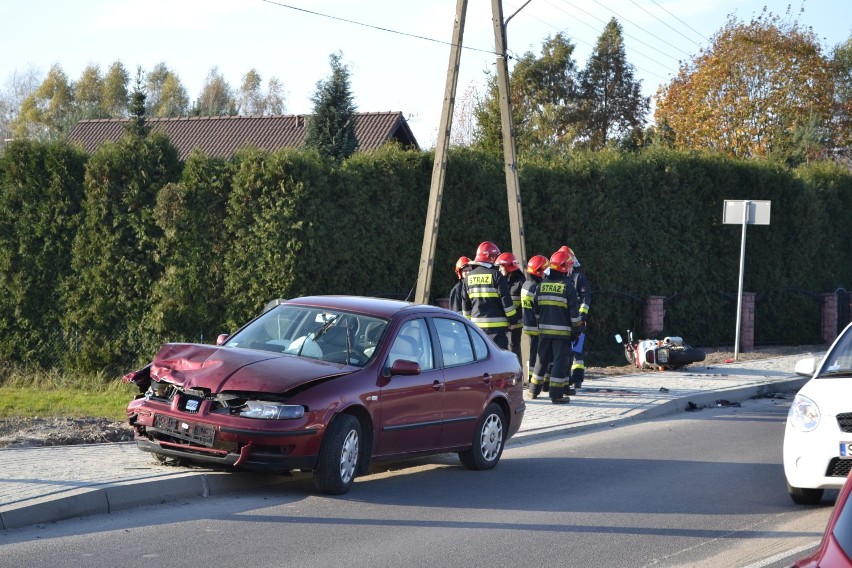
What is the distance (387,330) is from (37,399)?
7.95 meters

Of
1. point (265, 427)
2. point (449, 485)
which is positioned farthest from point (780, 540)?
point (265, 427)

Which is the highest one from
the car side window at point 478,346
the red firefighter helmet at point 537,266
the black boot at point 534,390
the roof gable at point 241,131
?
the roof gable at point 241,131

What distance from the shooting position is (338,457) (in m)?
8.93

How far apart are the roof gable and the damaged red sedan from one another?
29736mm

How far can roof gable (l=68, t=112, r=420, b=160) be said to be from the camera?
4150 cm

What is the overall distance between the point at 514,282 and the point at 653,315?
8.47m

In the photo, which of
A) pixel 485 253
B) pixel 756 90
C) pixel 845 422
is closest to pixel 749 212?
pixel 485 253

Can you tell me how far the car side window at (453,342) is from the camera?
1055 centimetres

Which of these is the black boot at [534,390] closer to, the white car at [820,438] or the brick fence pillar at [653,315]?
the white car at [820,438]

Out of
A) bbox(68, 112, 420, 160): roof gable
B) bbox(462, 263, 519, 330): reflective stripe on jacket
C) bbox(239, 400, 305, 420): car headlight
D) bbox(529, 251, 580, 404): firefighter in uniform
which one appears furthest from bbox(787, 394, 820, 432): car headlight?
bbox(68, 112, 420, 160): roof gable

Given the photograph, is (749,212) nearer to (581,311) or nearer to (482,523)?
(581,311)

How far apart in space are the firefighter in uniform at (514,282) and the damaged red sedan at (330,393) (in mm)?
5277

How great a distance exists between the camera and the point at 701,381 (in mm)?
19062

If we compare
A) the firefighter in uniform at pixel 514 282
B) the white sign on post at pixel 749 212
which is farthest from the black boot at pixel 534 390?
the white sign on post at pixel 749 212
